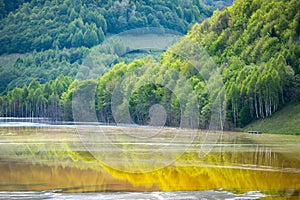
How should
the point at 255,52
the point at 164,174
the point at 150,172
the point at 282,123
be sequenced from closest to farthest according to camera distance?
the point at 164,174
the point at 150,172
the point at 282,123
the point at 255,52

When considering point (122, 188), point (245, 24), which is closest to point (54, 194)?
point (122, 188)

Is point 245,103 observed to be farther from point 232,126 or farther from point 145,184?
point 145,184

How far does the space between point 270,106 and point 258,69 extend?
688 centimetres

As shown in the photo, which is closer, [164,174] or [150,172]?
[164,174]

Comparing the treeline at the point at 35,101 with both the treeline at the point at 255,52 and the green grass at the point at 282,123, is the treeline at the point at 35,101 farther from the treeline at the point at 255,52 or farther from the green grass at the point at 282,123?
the green grass at the point at 282,123

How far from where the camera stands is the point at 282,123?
64062 millimetres

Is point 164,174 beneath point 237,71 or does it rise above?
beneath

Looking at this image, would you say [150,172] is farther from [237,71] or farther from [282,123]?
[237,71]

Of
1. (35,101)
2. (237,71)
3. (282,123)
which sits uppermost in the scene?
(237,71)

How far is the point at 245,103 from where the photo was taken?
7325 centimetres

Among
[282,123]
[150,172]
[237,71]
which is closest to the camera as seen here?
[150,172]

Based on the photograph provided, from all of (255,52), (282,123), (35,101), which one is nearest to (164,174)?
(282,123)

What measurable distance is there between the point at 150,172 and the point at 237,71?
55.7 meters

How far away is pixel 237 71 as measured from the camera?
83125 mm
